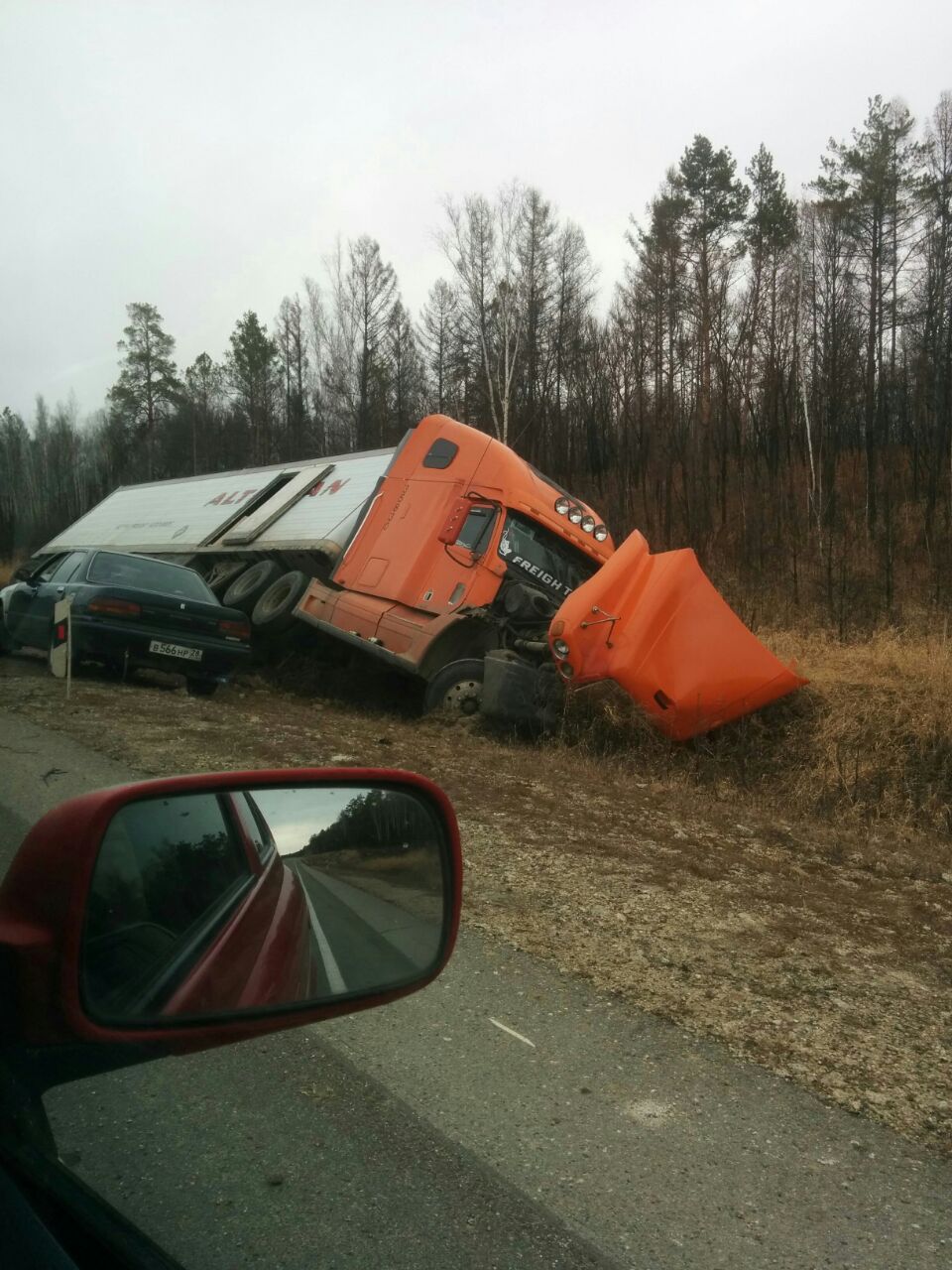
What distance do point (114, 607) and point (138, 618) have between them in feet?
0.87

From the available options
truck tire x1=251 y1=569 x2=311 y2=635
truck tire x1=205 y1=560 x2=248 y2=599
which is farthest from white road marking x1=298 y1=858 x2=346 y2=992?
truck tire x1=205 y1=560 x2=248 y2=599

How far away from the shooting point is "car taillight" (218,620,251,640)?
11797 mm

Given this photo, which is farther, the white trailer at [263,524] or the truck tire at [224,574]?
the truck tire at [224,574]

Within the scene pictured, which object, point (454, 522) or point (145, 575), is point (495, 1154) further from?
point (145, 575)

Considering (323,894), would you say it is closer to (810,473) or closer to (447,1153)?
(447,1153)

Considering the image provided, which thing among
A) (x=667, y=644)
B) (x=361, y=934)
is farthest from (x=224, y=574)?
(x=361, y=934)

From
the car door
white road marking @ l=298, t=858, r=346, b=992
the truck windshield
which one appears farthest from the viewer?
the car door

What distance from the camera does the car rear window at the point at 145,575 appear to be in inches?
468

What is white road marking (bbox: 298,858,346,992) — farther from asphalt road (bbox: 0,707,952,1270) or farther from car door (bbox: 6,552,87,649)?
car door (bbox: 6,552,87,649)

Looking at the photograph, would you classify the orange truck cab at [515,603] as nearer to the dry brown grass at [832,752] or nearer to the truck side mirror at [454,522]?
the truck side mirror at [454,522]

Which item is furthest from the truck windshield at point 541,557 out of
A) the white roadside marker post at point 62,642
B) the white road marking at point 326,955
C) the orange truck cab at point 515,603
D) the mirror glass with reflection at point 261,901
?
the white road marking at point 326,955

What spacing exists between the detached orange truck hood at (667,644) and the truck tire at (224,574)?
6.93 m

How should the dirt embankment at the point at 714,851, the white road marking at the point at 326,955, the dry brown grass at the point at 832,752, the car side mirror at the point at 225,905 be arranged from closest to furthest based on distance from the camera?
the car side mirror at the point at 225,905 → the white road marking at the point at 326,955 → the dirt embankment at the point at 714,851 → the dry brown grass at the point at 832,752

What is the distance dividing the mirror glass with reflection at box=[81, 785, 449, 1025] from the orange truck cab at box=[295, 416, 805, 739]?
716 centimetres
